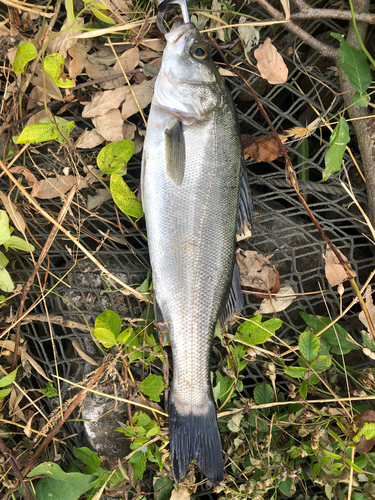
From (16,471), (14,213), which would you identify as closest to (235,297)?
(14,213)

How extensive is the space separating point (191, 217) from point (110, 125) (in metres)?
0.79

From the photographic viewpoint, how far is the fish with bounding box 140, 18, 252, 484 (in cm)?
191

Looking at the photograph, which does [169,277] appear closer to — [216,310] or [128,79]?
[216,310]

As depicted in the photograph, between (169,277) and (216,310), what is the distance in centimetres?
31

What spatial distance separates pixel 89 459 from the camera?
2.07 metres

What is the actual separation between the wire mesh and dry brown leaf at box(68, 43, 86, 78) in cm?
30

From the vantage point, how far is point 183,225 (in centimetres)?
192

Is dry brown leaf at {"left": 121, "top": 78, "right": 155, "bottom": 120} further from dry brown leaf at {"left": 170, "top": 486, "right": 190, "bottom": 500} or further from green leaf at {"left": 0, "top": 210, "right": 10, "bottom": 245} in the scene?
dry brown leaf at {"left": 170, "top": 486, "right": 190, "bottom": 500}

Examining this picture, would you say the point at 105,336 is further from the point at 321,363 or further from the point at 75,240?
the point at 321,363

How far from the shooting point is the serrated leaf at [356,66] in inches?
78.5

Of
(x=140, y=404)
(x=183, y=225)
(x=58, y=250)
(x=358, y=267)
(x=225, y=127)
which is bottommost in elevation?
(x=140, y=404)

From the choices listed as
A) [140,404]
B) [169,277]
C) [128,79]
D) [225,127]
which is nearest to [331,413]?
[140,404]

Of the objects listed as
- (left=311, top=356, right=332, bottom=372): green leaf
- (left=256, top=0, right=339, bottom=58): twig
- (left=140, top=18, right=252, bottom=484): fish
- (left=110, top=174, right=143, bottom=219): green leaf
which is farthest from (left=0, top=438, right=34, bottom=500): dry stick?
(left=256, top=0, right=339, bottom=58): twig

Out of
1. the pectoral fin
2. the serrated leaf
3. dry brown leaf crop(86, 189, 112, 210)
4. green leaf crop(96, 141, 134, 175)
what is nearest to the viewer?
the pectoral fin
